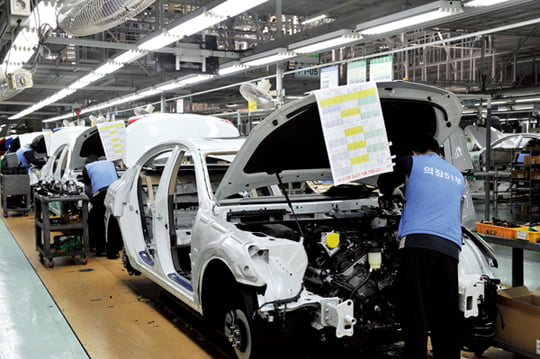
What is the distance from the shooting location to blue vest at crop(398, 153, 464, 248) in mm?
3186

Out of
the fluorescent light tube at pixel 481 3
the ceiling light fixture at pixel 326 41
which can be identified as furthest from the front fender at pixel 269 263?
the ceiling light fixture at pixel 326 41

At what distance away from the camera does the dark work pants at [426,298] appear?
313 centimetres

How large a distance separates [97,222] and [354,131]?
5259 mm

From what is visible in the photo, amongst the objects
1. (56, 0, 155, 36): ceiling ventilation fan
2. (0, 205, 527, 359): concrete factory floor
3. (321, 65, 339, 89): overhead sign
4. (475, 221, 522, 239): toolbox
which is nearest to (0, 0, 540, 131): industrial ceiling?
(321, 65, 339, 89): overhead sign

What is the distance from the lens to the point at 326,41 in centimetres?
873

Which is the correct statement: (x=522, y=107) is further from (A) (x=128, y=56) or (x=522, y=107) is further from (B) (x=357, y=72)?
(A) (x=128, y=56)

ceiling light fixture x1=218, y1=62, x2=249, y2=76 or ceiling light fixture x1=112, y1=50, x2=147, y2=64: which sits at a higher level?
ceiling light fixture x1=112, y1=50, x2=147, y2=64

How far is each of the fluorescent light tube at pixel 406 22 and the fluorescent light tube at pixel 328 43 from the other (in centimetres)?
26

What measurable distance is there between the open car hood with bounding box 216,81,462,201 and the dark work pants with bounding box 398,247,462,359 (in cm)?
94

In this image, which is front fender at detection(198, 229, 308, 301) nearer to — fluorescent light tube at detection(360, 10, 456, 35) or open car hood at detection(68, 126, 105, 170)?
fluorescent light tube at detection(360, 10, 456, 35)

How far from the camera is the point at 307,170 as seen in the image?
4160 mm

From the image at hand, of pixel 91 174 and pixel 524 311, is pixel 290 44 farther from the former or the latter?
pixel 524 311

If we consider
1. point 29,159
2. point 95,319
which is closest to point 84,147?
point 29,159

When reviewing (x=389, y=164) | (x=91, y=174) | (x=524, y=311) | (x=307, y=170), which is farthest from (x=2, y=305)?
(x=524, y=311)
